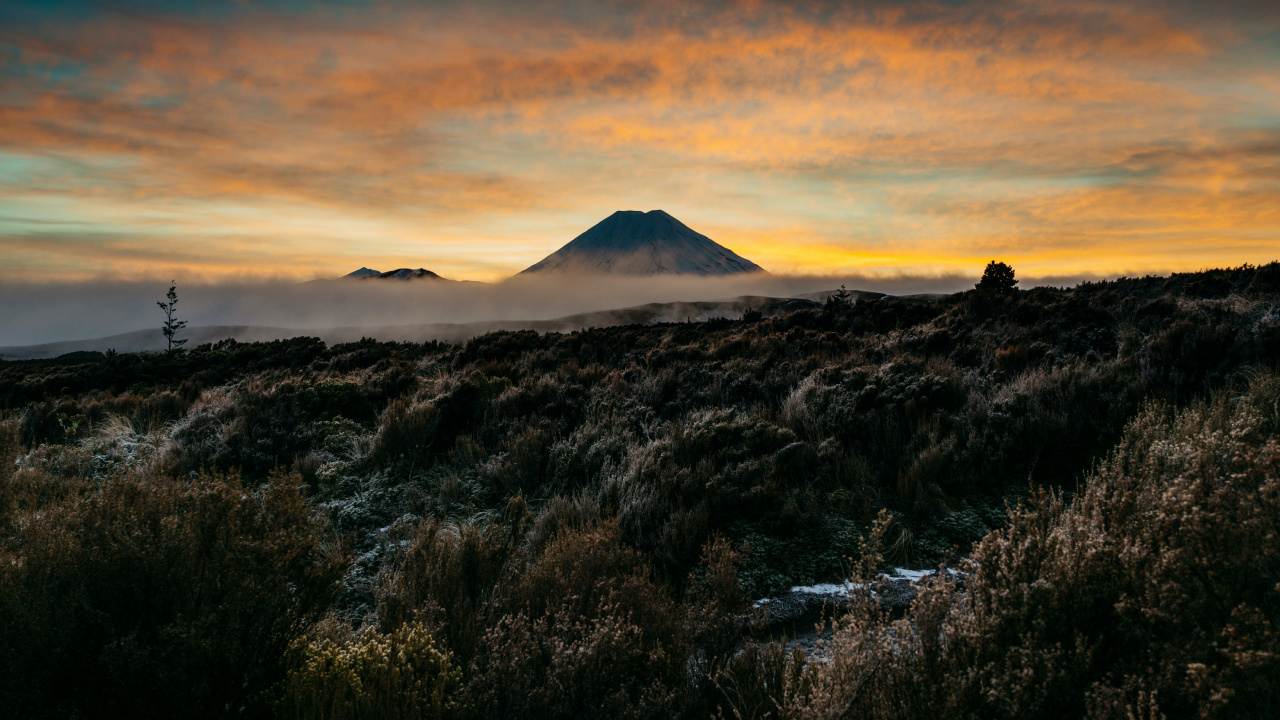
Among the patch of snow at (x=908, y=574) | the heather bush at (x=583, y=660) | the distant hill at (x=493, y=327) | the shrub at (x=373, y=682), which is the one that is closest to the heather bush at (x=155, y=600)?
the shrub at (x=373, y=682)

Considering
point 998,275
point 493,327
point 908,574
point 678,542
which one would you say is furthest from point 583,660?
point 493,327

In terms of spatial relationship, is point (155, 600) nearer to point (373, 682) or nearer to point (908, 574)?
point (373, 682)

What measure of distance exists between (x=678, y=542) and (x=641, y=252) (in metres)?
182

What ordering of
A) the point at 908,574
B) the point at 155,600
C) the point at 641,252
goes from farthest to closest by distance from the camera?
the point at 641,252
the point at 908,574
the point at 155,600

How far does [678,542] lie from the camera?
194 inches

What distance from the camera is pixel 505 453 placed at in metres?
6.95

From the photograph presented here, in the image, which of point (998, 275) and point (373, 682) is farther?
point (998, 275)

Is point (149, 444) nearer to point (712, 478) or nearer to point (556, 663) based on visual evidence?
point (712, 478)

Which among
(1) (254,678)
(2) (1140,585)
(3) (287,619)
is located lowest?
(1) (254,678)

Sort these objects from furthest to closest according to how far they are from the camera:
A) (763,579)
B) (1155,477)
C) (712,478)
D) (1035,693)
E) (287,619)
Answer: (712,478) < (763,579) < (1155,477) < (287,619) < (1035,693)

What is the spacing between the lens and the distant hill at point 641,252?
595 feet

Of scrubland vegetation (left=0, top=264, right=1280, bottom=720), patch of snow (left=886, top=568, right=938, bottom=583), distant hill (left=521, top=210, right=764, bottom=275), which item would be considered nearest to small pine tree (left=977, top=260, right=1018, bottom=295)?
scrubland vegetation (left=0, top=264, right=1280, bottom=720)

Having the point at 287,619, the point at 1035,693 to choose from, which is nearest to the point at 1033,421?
the point at 1035,693

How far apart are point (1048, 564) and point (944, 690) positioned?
75 cm
